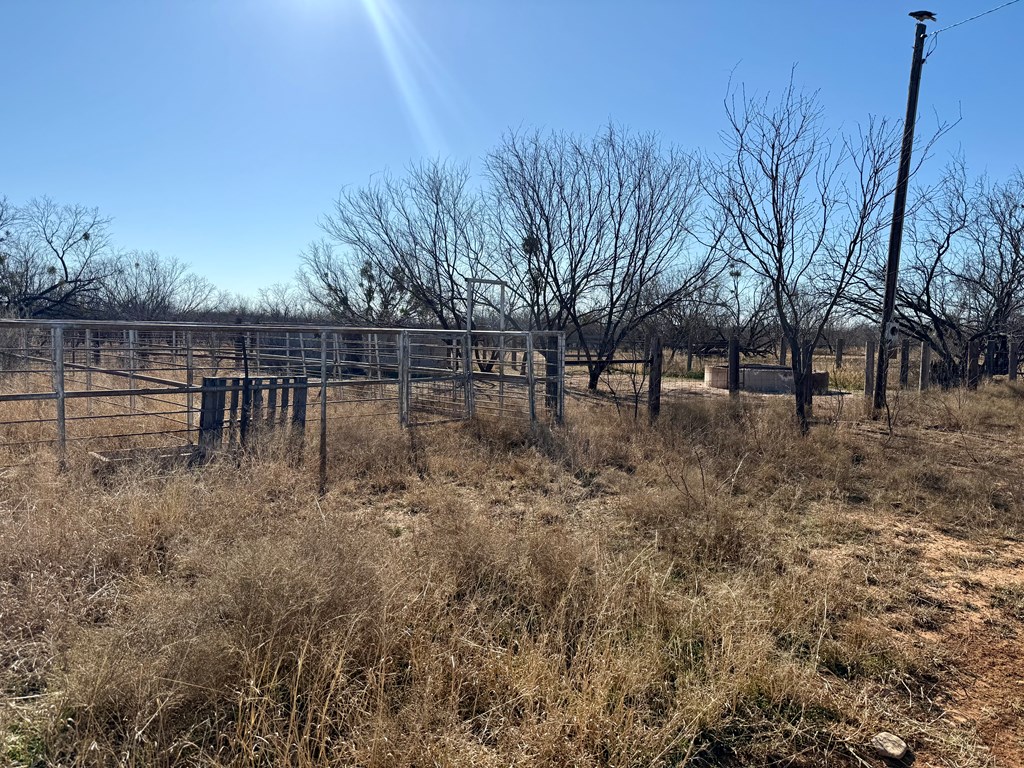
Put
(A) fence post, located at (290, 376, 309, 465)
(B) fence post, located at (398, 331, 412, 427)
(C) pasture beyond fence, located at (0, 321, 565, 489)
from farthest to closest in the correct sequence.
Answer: (B) fence post, located at (398, 331, 412, 427) < (A) fence post, located at (290, 376, 309, 465) < (C) pasture beyond fence, located at (0, 321, 565, 489)

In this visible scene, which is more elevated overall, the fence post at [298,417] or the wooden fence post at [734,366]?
the wooden fence post at [734,366]

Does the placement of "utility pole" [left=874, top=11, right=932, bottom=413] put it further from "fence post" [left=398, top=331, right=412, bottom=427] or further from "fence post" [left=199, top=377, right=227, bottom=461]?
"fence post" [left=199, top=377, right=227, bottom=461]

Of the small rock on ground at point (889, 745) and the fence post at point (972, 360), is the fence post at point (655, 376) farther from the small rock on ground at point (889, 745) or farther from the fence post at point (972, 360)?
the fence post at point (972, 360)

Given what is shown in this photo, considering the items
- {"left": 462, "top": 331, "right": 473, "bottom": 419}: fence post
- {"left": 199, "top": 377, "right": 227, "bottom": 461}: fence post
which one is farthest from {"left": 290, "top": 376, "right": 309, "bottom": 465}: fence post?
{"left": 462, "top": 331, "right": 473, "bottom": 419}: fence post

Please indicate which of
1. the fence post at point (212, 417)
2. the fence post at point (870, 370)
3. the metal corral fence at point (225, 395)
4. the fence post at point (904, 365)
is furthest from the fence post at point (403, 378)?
the fence post at point (904, 365)

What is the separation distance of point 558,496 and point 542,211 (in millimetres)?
9214

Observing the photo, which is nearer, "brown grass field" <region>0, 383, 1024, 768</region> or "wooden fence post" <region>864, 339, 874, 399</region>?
"brown grass field" <region>0, 383, 1024, 768</region>

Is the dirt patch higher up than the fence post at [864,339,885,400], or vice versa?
the fence post at [864,339,885,400]

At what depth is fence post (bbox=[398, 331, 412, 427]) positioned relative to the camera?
8883 millimetres

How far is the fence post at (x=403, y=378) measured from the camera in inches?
350

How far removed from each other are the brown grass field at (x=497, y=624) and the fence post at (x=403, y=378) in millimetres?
3175

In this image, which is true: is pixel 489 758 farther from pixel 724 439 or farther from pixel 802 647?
pixel 724 439

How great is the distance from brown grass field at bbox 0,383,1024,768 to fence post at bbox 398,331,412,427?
317 cm

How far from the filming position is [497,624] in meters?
3.20
